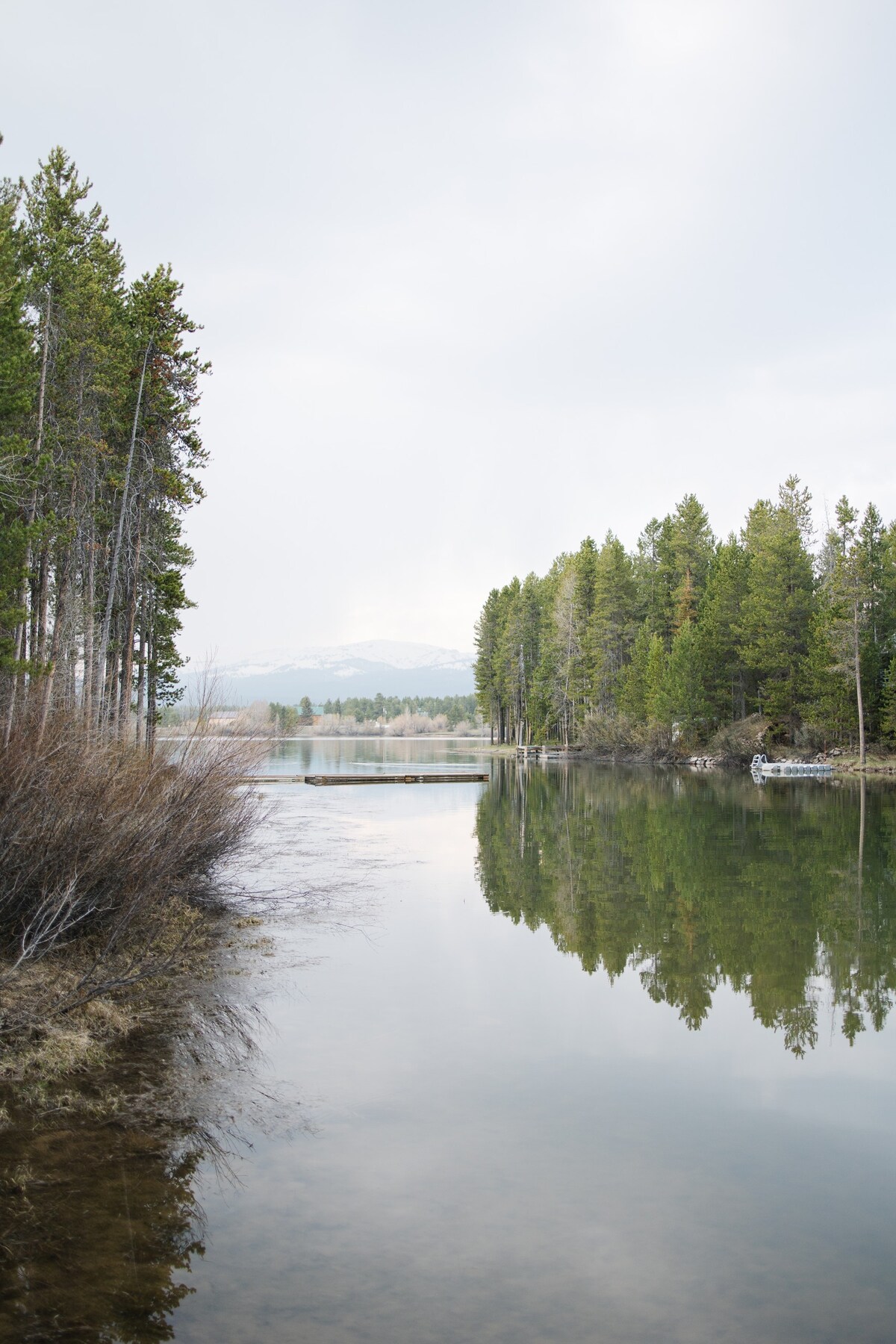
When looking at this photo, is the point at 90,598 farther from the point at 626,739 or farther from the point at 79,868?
the point at 626,739

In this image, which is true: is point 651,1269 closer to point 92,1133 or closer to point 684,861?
point 92,1133

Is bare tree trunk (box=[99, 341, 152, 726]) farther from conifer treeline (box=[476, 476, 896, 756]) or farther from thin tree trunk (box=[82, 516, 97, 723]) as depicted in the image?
conifer treeline (box=[476, 476, 896, 756])

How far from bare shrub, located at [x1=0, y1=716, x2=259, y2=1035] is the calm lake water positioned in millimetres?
1362

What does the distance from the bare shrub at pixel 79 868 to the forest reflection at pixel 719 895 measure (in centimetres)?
489

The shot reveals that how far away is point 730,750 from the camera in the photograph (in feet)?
180

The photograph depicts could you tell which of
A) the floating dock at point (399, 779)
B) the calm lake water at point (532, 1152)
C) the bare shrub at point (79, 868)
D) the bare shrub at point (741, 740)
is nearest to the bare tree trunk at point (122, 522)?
the calm lake water at point (532, 1152)

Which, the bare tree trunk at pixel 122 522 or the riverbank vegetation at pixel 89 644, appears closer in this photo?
the riverbank vegetation at pixel 89 644

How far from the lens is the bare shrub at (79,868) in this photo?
7.31 metres

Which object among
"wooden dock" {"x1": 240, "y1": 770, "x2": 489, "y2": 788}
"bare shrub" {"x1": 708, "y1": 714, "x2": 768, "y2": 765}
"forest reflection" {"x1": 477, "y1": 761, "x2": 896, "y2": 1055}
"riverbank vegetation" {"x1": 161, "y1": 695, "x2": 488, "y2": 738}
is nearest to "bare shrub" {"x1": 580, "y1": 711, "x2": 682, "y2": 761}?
"bare shrub" {"x1": 708, "y1": 714, "x2": 768, "y2": 765}

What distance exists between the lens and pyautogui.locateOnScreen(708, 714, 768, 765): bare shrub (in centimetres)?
5362

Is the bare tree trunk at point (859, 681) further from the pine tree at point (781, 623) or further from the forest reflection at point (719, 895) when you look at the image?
the forest reflection at point (719, 895)

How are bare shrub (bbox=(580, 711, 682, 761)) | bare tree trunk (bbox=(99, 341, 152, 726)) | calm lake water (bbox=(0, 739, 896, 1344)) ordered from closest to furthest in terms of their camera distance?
1. calm lake water (bbox=(0, 739, 896, 1344))
2. bare tree trunk (bbox=(99, 341, 152, 726))
3. bare shrub (bbox=(580, 711, 682, 761))

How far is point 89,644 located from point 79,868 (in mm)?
13614

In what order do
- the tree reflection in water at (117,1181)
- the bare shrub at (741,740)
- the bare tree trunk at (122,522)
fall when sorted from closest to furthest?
the tree reflection in water at (117,1181)
the bare tree trunk at (122,522)
the bare shrub at (741,740)
